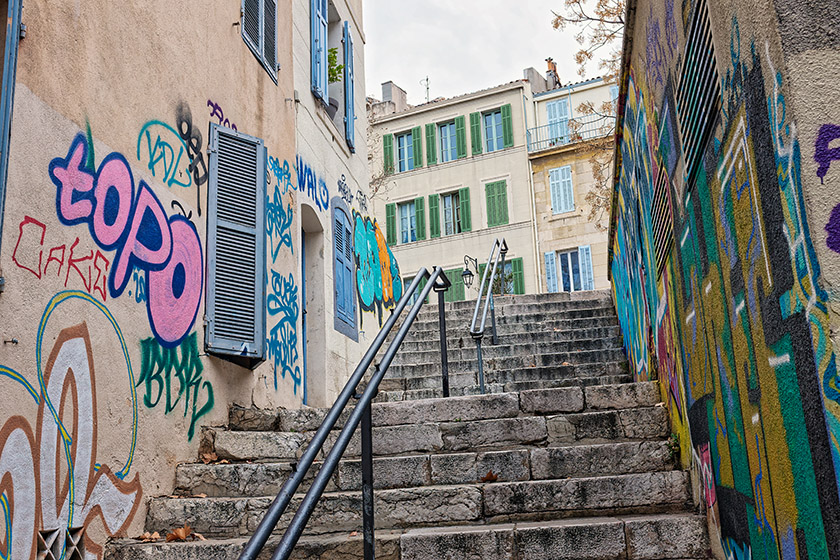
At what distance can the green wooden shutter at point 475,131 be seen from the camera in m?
22.9

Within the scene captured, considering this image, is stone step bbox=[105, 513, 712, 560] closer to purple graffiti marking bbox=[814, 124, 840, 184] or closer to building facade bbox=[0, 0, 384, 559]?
building facade bbox=[0, 0, 384, 559]

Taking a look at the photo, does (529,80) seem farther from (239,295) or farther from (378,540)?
(378,540)

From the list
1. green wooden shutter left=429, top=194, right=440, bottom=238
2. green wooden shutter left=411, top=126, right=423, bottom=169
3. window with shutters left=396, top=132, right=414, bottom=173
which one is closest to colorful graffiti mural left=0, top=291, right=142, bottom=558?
green wooden shutter left=429, top=194, right=440, bottom=238

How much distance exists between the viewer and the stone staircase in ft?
11.4

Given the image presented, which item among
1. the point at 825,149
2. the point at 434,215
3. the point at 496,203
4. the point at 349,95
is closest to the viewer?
the point at 825,149

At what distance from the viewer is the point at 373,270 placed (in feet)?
34.0

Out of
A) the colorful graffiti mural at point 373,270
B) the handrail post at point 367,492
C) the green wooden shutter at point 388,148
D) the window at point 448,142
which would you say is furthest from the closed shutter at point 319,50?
the green wooden shutter at point 388,148

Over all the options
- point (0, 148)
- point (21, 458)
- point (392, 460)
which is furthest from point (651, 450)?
point (0, 148)

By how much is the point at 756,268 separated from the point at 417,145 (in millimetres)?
22005

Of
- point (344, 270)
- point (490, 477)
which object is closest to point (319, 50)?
point (344, 270)

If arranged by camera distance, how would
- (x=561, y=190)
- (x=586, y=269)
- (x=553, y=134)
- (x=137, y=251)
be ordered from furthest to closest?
(x=553, y=134), (x=561, y=190), (x=586, y=269), (x=137, y=251)

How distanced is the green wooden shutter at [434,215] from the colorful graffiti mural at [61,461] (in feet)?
61.7

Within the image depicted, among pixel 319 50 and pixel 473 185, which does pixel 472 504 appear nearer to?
pixel 319 50

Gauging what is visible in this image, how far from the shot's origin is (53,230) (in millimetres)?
3801
